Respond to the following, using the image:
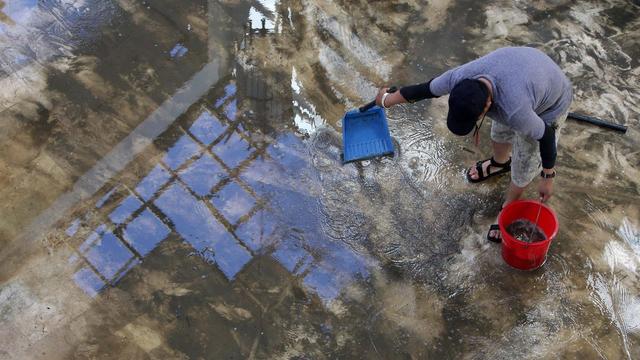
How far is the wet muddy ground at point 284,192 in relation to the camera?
3410 millimetres

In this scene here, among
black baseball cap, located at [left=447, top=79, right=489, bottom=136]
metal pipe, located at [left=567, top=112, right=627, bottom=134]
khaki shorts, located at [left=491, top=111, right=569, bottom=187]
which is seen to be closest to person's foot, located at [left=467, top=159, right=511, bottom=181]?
khaki shorts, located at [left=491, top=111, right=569, bottom=187]

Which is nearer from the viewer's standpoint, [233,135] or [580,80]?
[233,135]

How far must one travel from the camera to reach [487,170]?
3920mm

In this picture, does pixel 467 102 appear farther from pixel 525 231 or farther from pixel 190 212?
pixel 190 212

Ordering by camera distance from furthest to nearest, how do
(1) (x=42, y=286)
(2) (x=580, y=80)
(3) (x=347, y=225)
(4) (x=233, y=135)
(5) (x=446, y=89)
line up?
(2) (x=580, y=80), (4) (x=233, y=135), (3) (x=347, y=225), (1) (x=42, y=286), (5) (x=446, y=89)

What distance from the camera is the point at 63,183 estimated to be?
3.98 m

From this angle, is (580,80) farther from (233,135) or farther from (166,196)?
(166,196)

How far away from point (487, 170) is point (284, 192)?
1333 millimetres

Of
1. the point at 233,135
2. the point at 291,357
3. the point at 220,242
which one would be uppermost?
the point at 233,135

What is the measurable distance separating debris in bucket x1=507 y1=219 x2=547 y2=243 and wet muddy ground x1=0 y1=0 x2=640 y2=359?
170 mm

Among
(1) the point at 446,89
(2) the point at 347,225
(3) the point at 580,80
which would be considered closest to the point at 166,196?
(2) the point at 347,225

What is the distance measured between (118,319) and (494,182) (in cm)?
249

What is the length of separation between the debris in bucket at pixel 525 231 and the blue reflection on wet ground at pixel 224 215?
3.03 feet

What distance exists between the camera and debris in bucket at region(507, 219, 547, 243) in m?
3.59
